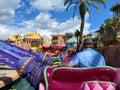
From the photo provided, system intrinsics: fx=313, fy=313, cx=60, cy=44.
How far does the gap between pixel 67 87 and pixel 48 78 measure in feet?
0.96

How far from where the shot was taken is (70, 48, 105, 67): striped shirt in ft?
16.0

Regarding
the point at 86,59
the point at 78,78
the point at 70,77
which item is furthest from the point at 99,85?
the point at 86,59

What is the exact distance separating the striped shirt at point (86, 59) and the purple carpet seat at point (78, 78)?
60 centimetres

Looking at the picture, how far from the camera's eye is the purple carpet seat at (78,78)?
3.99m

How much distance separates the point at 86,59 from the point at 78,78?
0.83 m

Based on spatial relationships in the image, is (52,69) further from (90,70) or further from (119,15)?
(119,15)

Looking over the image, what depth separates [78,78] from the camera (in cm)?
414

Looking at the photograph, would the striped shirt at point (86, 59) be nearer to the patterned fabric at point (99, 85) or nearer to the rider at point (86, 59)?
the rider at point (86, 59)

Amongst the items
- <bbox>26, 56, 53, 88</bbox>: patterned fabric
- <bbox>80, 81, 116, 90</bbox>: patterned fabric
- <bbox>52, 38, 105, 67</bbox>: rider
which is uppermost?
<bbox>52, 38, 105, 67</bbox>: rider

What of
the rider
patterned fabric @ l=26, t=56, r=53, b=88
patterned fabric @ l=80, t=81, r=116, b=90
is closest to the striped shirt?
the rider

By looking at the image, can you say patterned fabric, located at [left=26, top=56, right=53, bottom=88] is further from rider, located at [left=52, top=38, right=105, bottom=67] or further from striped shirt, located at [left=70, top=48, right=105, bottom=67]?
striped shirt, located at [left=70, top=48, right=105, bottom=67]

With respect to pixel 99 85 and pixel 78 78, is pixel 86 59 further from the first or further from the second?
pixel 99 85

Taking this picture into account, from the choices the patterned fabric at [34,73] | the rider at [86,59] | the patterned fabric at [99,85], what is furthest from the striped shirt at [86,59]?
the patterned fabric at [99,85]

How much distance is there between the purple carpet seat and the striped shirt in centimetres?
60
